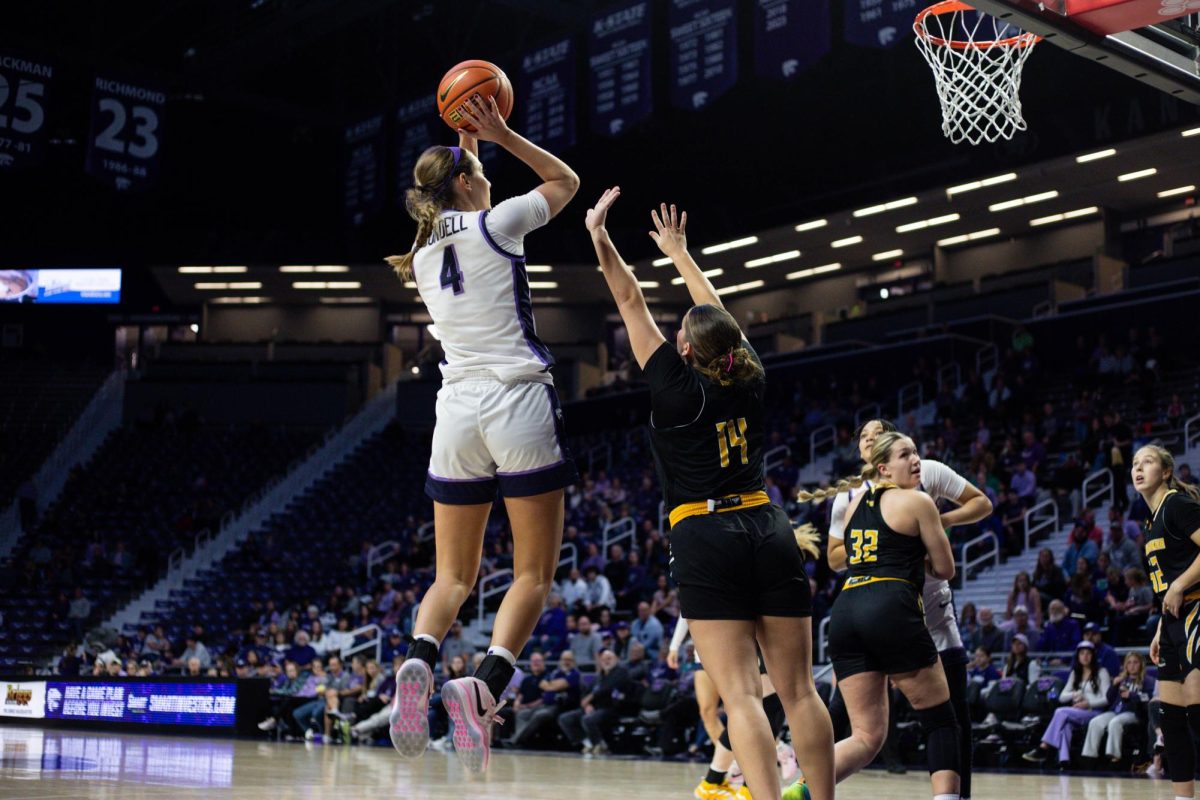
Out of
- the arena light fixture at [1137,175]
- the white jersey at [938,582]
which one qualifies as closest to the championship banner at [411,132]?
the arena light fixture at [1137,175]

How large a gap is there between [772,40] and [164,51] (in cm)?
1893

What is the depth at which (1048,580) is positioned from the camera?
14750 mm

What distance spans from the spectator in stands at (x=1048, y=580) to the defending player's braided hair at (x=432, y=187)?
11235 mm

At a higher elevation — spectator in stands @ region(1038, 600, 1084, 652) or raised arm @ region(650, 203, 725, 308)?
raised arm @ region(650, 203, 725, 308)

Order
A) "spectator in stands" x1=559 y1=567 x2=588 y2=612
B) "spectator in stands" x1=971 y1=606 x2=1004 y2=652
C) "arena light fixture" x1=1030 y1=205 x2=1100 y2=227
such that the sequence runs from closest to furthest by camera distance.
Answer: "spectator in stands" x1=971 y1=606 x2=1004 y2=652 < "spectator in stands" x1=559 y1=567 x2=588 y2=612 < "arena light fixture" x1=1030 y1=205 x2=1100 y2=227

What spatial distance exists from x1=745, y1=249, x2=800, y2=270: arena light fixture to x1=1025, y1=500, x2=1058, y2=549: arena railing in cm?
1455

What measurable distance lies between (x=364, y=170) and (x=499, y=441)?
23.0 metres

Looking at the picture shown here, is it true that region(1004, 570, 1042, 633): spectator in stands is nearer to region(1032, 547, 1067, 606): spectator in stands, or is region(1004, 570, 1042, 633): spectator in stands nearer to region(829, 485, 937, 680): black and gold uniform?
region(1032, 547, 1067, 606): spectator in stands

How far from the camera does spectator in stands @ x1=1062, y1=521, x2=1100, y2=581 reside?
14992 mm

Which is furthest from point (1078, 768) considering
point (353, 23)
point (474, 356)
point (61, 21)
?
point (61, 21)

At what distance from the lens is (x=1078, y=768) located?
39.8ft

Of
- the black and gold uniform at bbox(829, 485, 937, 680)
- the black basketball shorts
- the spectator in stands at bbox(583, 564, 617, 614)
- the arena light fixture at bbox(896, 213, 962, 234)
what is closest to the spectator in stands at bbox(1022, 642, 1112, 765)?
the black and gold uniform at bbox(829, 485, 937, 680)

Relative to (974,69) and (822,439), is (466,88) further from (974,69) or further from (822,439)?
(822,439)

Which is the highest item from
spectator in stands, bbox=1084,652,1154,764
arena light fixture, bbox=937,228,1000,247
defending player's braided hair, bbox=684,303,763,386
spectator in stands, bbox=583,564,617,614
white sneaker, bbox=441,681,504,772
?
arena light fixture, bbox=937,228,1000,247
